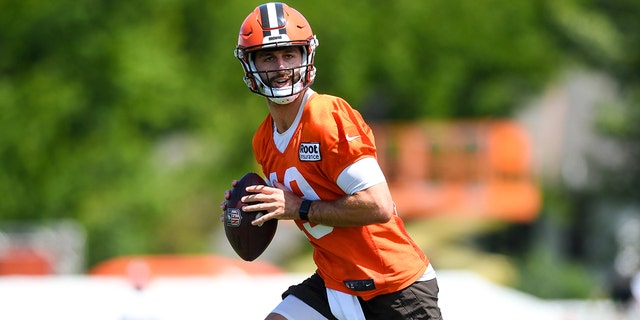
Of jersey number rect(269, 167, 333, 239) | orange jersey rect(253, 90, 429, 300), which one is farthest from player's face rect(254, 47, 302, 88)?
jersey number rect(269, 167, 333, 239)

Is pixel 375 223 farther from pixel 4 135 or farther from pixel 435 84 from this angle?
pixel 435 84

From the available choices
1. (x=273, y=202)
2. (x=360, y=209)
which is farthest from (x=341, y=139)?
(x=273, y=202)

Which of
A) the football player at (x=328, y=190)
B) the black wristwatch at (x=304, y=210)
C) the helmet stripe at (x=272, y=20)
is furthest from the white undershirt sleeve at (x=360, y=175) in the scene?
the helmet stripe at (x=272, y=20)

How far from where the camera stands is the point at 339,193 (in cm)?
562

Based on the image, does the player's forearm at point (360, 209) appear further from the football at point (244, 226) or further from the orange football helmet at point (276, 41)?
the orange football helmet at point (276, 41)

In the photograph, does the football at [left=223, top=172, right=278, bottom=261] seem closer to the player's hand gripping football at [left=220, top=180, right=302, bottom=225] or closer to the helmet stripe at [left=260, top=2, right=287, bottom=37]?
the player's hand gripping football at [left=220, top=180, right=302, bottom=225]

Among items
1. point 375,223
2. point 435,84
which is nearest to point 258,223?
point 375,223

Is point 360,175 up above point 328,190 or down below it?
above

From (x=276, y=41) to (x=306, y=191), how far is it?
75cm

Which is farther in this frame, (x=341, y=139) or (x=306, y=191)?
(x=306, y=191)

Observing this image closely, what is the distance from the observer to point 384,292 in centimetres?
563

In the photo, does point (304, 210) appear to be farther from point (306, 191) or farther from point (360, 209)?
point (360, 209)

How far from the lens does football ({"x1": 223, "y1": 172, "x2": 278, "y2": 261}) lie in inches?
226

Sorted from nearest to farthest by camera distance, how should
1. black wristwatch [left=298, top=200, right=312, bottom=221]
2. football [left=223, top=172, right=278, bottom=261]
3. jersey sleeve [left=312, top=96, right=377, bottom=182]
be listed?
1. jersey sleeve [left=312, top=96, right=377, bottom=182]
2. black wristwatch [left=298, top=200, right=312, bottom=221]
3. football [left=223, top=172, right=278, bottom=261]
